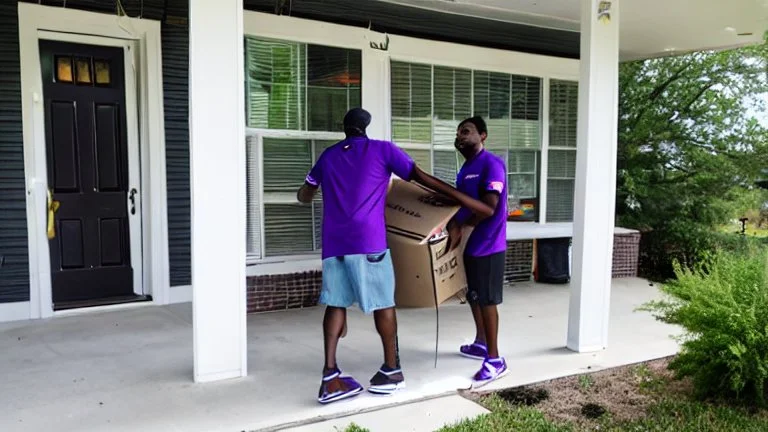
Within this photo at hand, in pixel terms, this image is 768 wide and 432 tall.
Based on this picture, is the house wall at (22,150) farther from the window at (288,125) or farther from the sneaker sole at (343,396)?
the sneaker sole at (343,396)

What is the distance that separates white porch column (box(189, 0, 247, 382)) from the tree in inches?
255

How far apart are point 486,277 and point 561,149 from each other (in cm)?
405

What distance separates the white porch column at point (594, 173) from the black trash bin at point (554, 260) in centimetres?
255

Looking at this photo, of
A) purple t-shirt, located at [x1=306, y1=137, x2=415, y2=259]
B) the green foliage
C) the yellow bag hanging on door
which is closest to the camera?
the green foliage

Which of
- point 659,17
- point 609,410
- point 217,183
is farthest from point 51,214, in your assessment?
point 659,17

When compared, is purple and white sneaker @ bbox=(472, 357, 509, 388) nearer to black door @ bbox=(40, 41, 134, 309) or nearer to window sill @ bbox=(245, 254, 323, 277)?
window sill @ bbox=(245, 254, 323, 277)

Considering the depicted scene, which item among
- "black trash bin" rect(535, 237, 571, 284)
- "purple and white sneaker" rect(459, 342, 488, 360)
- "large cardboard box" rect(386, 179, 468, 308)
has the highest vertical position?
"large cardboard box" rect(386, 179, 468, 308)

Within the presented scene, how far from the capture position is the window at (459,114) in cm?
634

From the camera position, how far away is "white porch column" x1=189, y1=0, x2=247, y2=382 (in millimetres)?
3516

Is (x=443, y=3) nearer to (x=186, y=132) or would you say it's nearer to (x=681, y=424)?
(x=186, y=132)

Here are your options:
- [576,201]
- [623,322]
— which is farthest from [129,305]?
[623,322]

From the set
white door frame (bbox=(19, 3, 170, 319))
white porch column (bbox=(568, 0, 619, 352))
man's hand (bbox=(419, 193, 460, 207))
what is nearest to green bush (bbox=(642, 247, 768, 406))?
white porch column (bbox=(568, 0, 619, 352))

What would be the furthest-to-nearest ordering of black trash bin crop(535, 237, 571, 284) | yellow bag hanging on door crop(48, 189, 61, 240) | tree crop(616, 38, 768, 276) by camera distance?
1. tree crop(616, 38, 768, 276)
2. black trash bin crop(535, 237, 571, 284)
3. yellow bag hanging on door crop(48, 189, 61, 240)

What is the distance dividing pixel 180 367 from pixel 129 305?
1788 millimetres
